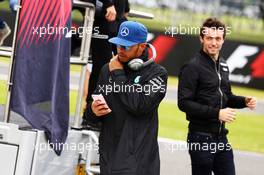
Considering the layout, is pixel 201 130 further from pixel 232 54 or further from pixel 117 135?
pixel 232 54

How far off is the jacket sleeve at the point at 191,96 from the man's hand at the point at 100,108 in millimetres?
1244

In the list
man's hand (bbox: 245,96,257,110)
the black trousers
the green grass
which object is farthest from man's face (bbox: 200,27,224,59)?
the green grass

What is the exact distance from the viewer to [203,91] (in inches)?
266

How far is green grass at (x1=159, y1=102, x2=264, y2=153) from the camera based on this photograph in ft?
45.3

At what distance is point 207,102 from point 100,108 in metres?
1.48

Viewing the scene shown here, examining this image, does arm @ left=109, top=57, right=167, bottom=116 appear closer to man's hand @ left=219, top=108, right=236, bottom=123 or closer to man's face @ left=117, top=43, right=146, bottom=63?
man's face @ left=117, top=43, right=146, bottom=63

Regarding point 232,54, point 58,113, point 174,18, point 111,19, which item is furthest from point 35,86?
point 174,18

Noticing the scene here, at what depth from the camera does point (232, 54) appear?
2311 centimetres

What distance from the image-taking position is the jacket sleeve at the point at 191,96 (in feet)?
21.7

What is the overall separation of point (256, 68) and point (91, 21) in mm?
17006

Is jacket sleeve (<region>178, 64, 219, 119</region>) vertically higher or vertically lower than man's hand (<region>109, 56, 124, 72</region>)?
lower

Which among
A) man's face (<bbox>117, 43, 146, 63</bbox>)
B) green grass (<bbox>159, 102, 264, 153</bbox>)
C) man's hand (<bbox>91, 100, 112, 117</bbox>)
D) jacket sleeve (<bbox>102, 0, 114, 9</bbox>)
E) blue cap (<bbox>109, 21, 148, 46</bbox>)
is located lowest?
green grass (<bbox>159, 102, 264, 153</bbox>)
